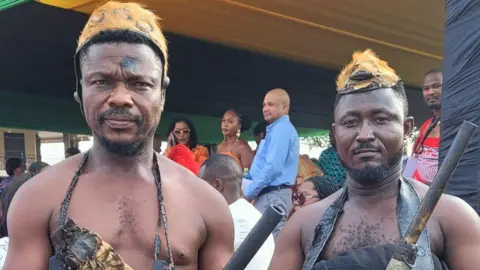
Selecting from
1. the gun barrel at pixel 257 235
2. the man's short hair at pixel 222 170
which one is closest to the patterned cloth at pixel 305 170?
the man's short hair at pixel 222 170

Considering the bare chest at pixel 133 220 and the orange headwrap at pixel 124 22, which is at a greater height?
the orange headwrap at pixel 124 22

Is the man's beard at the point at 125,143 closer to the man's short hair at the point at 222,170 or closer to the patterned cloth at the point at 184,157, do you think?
the man's short hair at the point at 222,170

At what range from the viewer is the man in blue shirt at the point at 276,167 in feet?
15.8

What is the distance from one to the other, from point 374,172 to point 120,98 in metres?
0.89

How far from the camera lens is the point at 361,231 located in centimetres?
200

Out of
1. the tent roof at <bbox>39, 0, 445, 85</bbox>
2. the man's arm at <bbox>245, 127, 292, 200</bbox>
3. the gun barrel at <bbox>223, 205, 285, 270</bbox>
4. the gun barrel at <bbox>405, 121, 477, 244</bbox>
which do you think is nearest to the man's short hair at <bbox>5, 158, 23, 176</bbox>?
the tent roof at <bbox>39, 0, 445, 85</bbox>

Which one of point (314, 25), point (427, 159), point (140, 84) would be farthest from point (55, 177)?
point (314, 25)

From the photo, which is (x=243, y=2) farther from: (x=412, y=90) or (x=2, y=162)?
(x=2, y=162)

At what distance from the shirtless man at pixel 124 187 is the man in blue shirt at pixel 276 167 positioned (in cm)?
275

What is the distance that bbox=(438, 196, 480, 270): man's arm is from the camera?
1.85m

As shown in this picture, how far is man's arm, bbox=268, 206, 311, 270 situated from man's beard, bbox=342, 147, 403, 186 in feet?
0.81

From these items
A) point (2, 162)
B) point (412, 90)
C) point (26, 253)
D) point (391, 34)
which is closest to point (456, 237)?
point (26, 253)

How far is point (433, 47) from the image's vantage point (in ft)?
25.8

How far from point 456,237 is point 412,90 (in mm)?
8009
